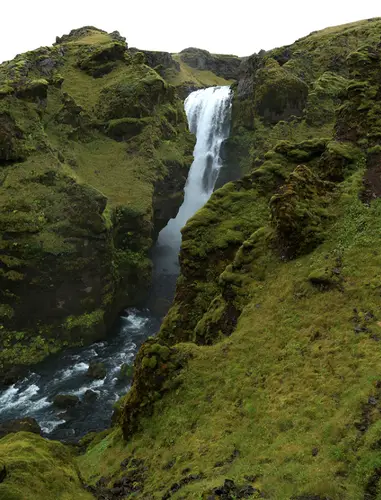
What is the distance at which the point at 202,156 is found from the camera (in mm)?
79250

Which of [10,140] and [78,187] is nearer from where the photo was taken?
[78,187]

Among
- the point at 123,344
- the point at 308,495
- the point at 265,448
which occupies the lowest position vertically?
the point at 123,344

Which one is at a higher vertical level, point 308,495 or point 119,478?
point 308,495

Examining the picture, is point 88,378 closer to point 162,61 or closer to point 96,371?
point 96,371

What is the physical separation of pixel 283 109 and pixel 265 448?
66894 mm

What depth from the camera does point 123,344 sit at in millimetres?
43656

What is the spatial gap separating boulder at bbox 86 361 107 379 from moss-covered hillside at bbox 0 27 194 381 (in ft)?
16.0

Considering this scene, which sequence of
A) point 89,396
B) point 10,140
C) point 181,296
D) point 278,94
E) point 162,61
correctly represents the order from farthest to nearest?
1. point 162,61
2. point 278,94
3. point 10,140
4. point 89,396
5. point 181,296

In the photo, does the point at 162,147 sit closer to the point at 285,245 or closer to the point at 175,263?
the point at 175,263

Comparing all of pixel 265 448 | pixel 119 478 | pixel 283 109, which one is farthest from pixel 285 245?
pixel 283 109

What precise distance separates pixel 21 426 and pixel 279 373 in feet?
70.3

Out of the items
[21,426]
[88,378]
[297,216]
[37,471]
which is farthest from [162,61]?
[37,471]

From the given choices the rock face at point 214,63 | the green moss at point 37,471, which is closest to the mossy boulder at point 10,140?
the green moss at point 37,471

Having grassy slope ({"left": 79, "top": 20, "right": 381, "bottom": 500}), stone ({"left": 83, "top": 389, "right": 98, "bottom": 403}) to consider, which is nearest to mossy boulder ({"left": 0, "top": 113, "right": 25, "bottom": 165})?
stone ({"left": 83, "top": 389, "right": 98, "bottom": 403})
